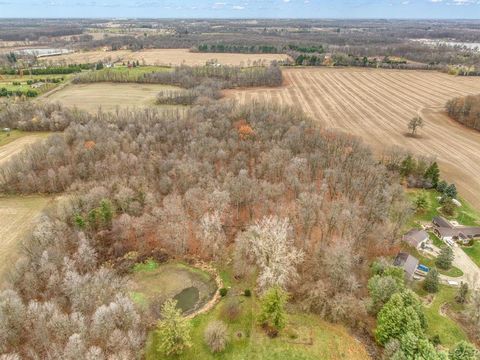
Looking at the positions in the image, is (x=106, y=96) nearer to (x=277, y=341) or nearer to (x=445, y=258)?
(x=277, y=341)

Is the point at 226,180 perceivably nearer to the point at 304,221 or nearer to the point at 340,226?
the point at 304,221

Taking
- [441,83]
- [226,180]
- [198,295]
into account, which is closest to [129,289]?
[198,295]

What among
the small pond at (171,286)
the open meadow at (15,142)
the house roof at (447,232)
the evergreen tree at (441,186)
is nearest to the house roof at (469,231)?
the house roof at (447,232)

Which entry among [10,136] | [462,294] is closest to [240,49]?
[10,136]

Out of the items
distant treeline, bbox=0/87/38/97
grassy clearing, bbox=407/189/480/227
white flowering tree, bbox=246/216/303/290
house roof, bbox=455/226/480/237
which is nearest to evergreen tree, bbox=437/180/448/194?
grassy clearing, bbox=407/189/480/227

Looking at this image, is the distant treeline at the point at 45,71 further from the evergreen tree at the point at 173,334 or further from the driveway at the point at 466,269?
the driveway at the point at 466,269

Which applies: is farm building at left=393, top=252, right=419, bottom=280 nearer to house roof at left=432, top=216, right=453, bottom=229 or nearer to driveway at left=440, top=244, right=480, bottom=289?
driveway at left=440, top=244, right=480, bottom=289

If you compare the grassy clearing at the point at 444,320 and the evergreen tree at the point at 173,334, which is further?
the grassy clearing at the point at 444,320
